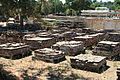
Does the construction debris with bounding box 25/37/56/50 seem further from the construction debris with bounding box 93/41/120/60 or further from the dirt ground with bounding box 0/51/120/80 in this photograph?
the construction debris with bounding box 93/41/120/60

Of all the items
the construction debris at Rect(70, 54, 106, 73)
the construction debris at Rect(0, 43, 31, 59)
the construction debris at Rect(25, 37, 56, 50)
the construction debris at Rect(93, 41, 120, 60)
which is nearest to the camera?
the construction debris at Rect(70, 54, 106, 73)

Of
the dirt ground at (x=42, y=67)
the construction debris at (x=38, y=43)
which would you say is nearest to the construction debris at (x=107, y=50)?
the dirt ground at (x=42, y=67)

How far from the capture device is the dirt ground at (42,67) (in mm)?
12398

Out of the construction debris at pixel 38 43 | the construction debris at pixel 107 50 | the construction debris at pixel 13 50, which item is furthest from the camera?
the construction debris at pixel 38 43

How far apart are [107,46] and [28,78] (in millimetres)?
6685

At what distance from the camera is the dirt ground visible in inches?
488

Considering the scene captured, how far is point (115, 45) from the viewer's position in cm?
1661

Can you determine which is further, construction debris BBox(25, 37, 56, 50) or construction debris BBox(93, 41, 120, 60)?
construction debris BBox(25, 37, 56, 50)

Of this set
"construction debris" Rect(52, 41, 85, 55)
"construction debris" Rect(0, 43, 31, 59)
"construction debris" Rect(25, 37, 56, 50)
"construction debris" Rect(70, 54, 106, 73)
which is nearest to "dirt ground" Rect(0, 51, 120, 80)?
"construction debris" Rect(70, 54, 106, 73)

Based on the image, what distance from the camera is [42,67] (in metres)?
13.9

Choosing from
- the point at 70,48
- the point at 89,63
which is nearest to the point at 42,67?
the point at 89,63

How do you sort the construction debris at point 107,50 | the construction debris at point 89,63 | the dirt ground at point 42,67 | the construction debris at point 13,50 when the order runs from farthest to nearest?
the construction debris at point 107,50 → the construction debris at point 13,50 → the construction debris at point 89,63 → the dirt ground at point 42,67

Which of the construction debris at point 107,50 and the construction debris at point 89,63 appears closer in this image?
the construction debris at point 89,63

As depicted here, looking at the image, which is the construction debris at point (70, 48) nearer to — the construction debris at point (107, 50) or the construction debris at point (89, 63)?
the construction debris at point (107, 50)
